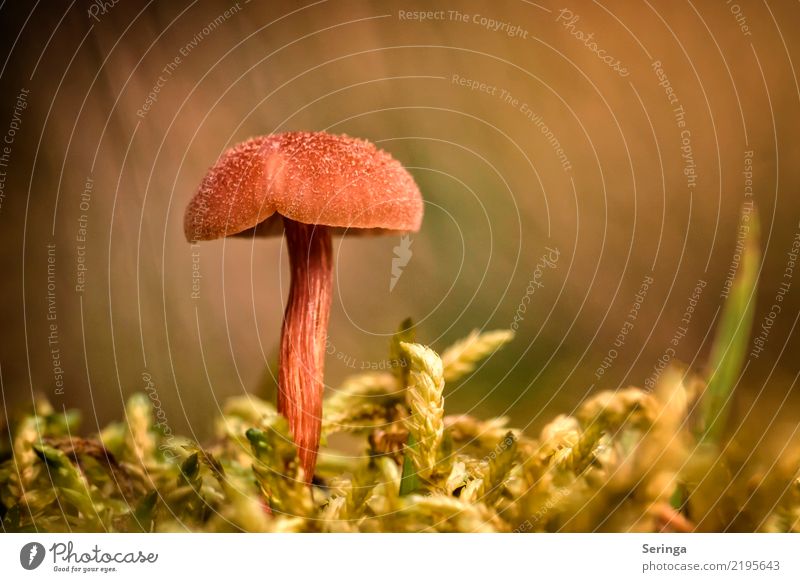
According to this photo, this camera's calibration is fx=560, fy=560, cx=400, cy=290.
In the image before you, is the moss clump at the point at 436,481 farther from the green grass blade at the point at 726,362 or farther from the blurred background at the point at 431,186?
the blurred background at the point at 431,186

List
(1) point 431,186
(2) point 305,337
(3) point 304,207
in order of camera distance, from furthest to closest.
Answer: (1) point 431,186
(2) point 305,337
(3) point 304,207

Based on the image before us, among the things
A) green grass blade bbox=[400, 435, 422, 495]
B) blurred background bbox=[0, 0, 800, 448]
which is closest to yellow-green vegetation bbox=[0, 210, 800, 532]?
green grass blade bbox=[400, 435, 422, 495]

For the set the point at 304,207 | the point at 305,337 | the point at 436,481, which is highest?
the point at 304,207

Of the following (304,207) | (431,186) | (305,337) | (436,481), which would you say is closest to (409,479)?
(436,481)

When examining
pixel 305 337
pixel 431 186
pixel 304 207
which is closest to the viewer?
pixel 304 207

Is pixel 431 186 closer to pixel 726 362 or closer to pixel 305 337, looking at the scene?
pixel 305 337

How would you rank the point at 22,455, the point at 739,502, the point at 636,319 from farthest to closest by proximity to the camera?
the point at 636,319
the point at 22,455
the point at 739,502
